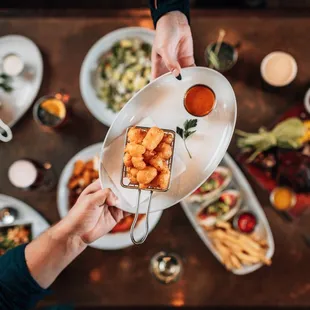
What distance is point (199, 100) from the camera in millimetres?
2408

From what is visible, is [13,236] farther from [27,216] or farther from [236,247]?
[236,247]

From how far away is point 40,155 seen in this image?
2904mm

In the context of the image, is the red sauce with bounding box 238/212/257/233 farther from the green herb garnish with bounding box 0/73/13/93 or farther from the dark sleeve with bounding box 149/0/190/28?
the green herb garnish with bounding box 0/73/13/93

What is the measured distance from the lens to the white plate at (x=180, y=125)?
94.5 inches

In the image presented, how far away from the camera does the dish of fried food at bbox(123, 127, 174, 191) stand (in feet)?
6.97

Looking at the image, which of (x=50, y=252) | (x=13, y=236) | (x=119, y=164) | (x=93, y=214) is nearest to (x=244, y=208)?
(x=119, y=164)

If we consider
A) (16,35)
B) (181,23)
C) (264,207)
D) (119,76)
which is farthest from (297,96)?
(16,35)

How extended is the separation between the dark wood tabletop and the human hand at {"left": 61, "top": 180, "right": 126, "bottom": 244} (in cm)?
50

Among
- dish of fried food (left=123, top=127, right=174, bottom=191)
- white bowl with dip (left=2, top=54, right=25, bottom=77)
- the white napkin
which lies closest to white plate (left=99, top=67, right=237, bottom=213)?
the white napkin

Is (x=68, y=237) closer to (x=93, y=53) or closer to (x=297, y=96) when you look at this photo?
(x=93, y=53)

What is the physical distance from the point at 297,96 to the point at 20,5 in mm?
2382

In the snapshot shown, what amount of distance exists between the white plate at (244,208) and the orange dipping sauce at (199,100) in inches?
16.8

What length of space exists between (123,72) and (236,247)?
134 cm

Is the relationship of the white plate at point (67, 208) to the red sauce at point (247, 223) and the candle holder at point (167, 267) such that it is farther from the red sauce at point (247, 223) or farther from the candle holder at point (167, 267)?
the red sauce at point (247, 223)
